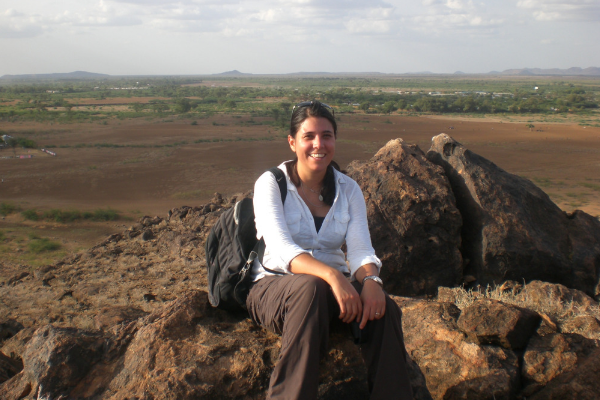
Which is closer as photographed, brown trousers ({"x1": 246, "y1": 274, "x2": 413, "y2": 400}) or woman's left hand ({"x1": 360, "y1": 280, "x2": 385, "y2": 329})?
brown trousers ({"x1": 246, "y1": 274, "x2": 413, "y2": 400})

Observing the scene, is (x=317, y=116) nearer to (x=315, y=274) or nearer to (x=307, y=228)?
(x=307, y=228)

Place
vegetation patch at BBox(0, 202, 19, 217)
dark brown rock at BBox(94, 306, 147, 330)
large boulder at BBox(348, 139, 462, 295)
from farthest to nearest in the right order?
vegetation patch at BBox(0, 202, 19, 217), large boulder at BBox(348, 139, 462, 295), dark brown rock at BBox(94, 306, 147, 330)

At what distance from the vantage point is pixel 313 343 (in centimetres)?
203

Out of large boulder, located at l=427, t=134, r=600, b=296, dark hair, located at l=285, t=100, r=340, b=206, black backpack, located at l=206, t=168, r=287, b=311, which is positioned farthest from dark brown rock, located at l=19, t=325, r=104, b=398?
large boulder, located at l=427, t=134, r=600, b=296

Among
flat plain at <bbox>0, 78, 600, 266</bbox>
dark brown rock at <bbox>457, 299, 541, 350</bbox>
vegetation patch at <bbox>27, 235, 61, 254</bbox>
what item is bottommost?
vegetation patch at <bbox>27, 235, 61, 254</bbox>

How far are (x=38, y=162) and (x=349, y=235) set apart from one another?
2025 cm

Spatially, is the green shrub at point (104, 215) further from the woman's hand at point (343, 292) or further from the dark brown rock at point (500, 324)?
the woman's hand at point (343, 292)

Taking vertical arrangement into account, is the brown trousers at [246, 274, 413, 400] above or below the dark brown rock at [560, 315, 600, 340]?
above

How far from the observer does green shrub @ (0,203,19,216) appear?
12.7 meters

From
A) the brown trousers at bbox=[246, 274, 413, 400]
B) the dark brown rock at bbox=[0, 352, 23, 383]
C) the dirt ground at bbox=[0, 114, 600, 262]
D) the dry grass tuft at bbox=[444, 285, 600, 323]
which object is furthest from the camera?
the dirt ground at bbox=[0, 114, 600, 262]

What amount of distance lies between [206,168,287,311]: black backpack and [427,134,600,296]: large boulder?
338 centimetres

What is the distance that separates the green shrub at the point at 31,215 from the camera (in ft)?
40.0

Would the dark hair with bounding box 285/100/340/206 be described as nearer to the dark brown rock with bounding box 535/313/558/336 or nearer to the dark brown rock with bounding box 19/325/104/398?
the dark brown rock with bounding box 19/325/104/398

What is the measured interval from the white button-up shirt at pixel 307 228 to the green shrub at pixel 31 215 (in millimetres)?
11688
